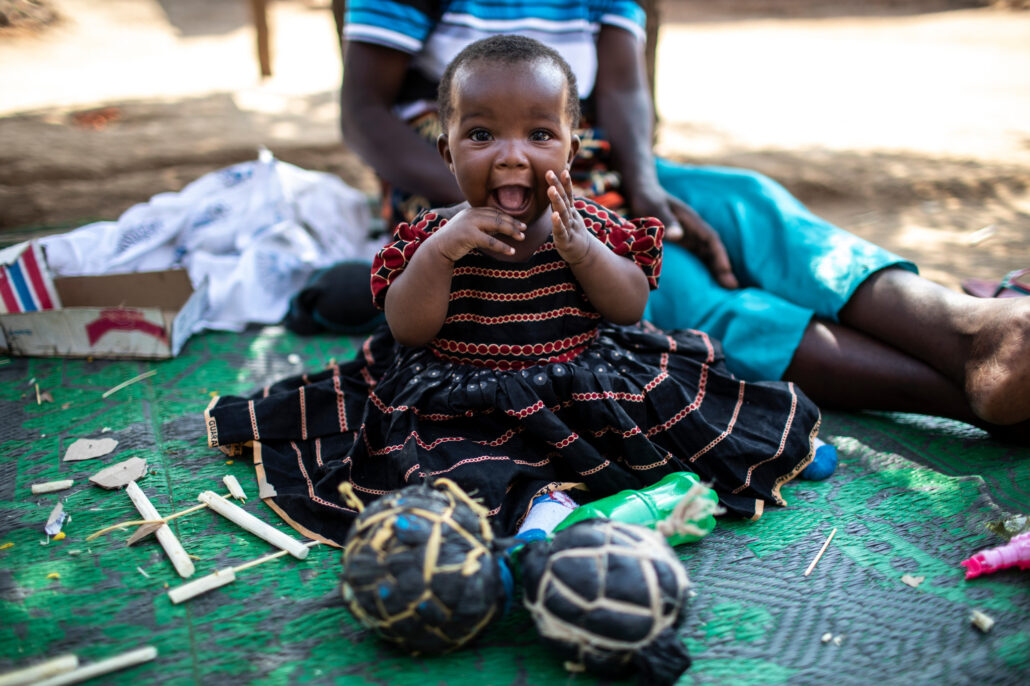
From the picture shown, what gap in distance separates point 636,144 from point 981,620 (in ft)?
5.40

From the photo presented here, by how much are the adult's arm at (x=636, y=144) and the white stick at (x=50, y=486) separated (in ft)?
5.69

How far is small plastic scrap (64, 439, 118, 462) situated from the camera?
192 cm

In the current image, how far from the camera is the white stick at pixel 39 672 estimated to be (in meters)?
1.20

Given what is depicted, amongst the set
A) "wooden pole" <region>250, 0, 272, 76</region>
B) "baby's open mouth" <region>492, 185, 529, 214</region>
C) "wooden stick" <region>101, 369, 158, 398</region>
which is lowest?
"wooden stick" <region>101, 369, 158, 398</region>

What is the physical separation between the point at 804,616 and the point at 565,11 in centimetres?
189

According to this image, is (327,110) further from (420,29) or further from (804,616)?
(804,616)

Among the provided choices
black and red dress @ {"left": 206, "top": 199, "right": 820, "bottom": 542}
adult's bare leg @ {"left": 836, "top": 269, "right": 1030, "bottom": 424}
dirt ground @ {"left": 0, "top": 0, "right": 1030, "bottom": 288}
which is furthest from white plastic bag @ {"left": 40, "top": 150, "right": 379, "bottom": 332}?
adult's bare leg @ {"left": 836, "top": 269, "right": 1030, "bottom": 424}

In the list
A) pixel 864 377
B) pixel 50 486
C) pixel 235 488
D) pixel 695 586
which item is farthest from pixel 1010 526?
→ pixel 50 486

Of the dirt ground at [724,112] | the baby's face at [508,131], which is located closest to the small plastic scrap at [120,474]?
the baby's face at [508,131]

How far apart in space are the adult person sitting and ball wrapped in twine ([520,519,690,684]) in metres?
1.02

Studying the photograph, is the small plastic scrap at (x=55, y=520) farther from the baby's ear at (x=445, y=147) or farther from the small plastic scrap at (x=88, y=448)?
the baby's ear at (x=445, y=147)

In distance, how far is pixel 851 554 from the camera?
5.17ft

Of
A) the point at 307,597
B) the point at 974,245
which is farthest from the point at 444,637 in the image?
the point at 974,245

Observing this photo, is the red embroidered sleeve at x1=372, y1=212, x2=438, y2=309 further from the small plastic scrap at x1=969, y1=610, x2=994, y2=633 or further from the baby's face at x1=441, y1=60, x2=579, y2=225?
the small plastic scrap at x1=969, y1=610, x2=994, y2=633
